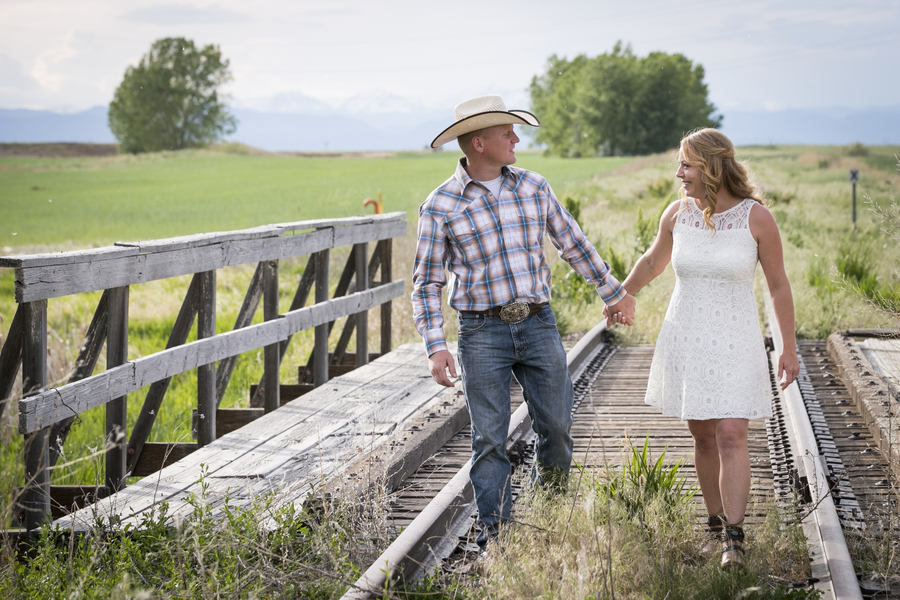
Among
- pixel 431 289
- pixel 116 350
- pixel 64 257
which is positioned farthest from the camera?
pixel 116 350

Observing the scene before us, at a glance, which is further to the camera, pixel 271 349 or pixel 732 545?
pixel 271 349

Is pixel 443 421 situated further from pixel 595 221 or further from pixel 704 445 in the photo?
pixel 595 221

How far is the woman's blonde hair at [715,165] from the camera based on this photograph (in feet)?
11.4

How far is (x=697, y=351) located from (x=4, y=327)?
1301 centimetres

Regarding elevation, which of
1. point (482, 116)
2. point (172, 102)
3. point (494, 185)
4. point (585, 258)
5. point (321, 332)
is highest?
point (172, 102)

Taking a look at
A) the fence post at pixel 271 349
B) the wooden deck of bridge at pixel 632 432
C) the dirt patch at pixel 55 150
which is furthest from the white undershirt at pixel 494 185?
the dirt patch at pixel 55 150

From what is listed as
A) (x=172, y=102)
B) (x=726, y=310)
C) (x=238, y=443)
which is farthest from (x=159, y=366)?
(x=172, y=102)

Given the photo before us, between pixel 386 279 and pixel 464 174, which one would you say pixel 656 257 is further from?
pixel 386 279

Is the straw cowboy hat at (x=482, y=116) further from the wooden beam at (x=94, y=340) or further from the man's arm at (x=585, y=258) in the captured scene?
the wooden beam at (x=94, y=340)

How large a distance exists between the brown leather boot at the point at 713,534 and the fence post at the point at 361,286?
17.3ft

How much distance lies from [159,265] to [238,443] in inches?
48.9

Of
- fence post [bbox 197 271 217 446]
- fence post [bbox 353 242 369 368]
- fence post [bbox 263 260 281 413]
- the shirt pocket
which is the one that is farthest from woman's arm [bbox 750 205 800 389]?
fence post [bbox 353 242 369 368]

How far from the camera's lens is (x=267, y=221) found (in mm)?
34000

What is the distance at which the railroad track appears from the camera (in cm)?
334
